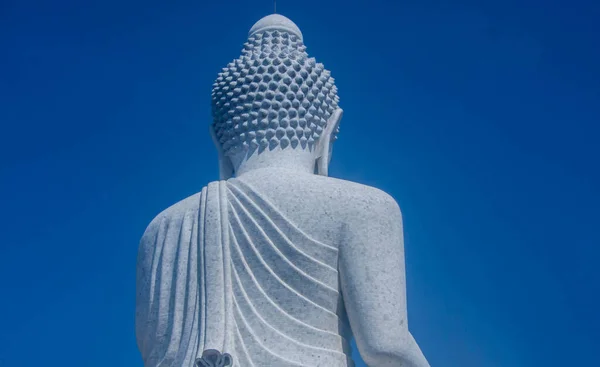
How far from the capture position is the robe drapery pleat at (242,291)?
692 cm

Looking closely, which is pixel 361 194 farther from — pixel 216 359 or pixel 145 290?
pixel 145 290

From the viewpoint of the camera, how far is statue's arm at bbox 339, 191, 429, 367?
23.1ft

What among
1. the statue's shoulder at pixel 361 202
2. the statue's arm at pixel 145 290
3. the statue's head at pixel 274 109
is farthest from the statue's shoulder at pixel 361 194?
the statue's arm at pixel 145 290

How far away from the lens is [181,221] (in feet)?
24.7

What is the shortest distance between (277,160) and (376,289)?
144cm

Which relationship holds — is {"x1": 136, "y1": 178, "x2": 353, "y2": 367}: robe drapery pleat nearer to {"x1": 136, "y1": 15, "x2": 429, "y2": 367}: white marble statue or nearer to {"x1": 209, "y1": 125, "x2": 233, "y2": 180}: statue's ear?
{"x1": 136, "y1": 15, "x2": 429, "y2": 367}: white marble statue

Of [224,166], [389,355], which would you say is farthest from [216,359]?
[224,166]

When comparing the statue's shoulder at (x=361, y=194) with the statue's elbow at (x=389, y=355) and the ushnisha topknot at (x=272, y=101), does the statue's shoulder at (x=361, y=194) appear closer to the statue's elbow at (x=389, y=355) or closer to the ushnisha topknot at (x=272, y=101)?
the ushnisha topknot at (x=272, y=101)

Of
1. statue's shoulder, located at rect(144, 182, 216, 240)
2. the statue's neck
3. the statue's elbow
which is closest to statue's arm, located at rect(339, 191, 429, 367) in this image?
the statue's elbow

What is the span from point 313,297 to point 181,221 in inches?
47.6

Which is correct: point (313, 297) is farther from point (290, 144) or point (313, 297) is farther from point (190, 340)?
point (290, 144)

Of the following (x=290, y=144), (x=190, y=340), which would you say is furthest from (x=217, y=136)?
(x=190, y=340)

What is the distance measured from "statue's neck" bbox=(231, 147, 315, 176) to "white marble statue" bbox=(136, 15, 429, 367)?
0.26 feet

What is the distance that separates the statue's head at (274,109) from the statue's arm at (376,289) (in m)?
1.00
